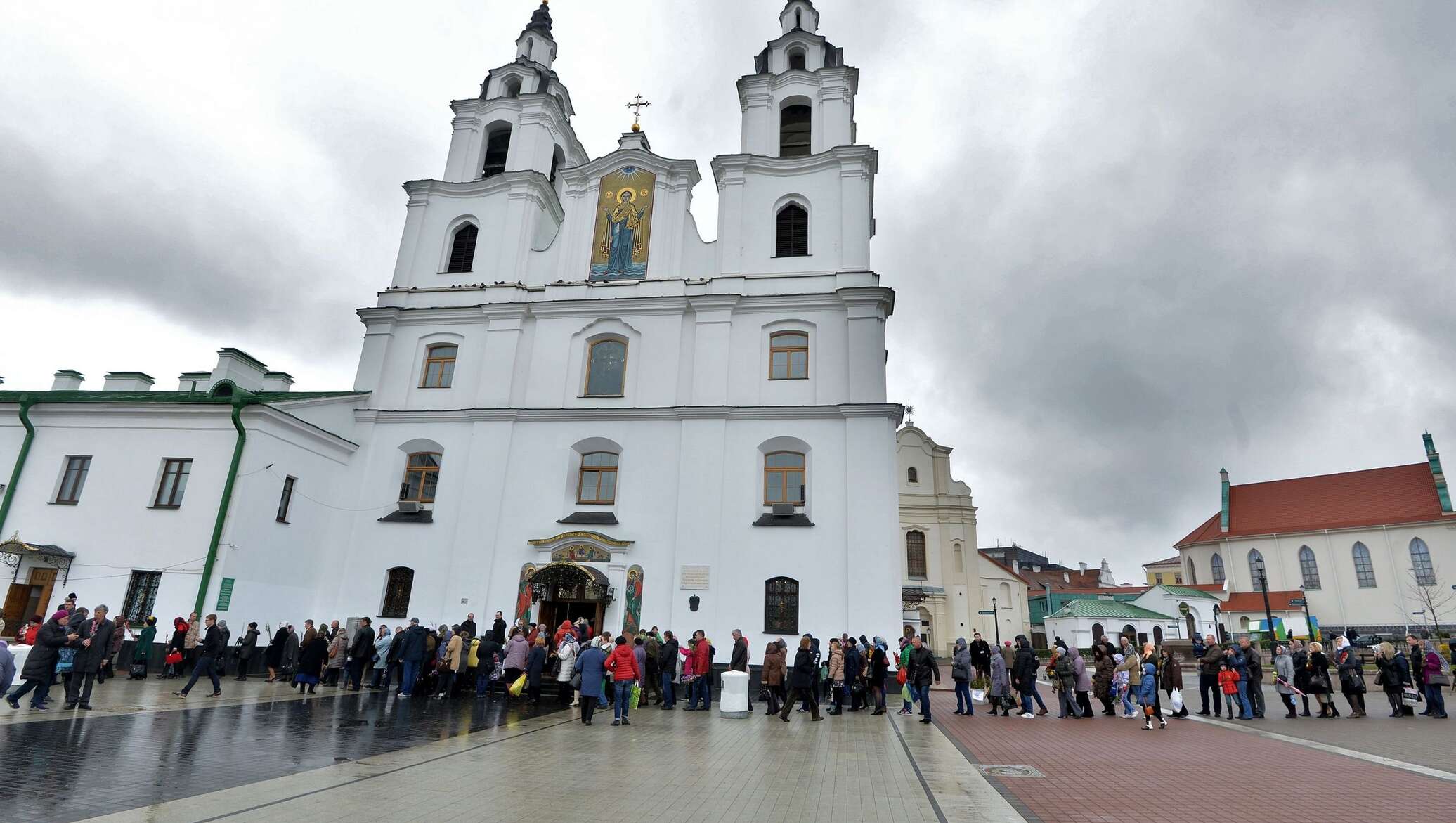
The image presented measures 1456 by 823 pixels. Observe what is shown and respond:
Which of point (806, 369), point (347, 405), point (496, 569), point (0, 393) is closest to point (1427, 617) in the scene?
point (806, 369)

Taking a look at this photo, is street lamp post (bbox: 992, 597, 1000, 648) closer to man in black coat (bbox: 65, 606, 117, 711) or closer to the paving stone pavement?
the paving stone pavement

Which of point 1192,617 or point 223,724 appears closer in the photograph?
point 223,724

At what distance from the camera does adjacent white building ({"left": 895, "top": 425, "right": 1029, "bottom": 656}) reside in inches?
1496

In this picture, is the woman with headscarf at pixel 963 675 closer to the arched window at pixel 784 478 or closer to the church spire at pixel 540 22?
the arched window at pixel 784 478

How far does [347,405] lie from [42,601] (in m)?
8.33

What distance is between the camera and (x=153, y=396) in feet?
65.3

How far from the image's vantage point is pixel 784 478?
20.7 m

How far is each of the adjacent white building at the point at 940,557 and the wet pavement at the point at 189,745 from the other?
28.2 meters

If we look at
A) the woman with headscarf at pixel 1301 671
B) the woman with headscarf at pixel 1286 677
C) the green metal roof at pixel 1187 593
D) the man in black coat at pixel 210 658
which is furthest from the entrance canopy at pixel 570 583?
the green metal roof at pixel 1187 593

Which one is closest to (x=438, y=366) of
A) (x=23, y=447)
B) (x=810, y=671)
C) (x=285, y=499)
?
(x=285, y=499)

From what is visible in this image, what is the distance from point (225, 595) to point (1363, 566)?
63.9m

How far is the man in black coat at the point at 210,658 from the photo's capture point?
43.9 ft

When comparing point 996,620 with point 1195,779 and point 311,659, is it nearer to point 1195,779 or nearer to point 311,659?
point 1195,779

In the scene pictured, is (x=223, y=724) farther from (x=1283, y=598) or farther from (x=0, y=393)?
(x=1283, y=598)
